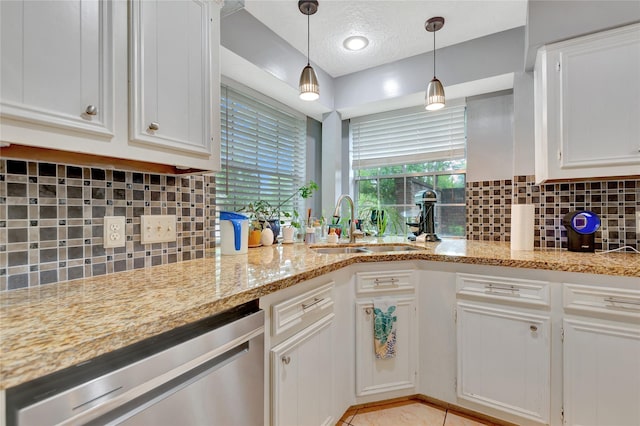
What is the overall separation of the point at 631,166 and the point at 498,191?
830 millimetres

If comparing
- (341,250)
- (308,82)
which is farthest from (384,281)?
(308,82)

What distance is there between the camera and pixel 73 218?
44.0 inches

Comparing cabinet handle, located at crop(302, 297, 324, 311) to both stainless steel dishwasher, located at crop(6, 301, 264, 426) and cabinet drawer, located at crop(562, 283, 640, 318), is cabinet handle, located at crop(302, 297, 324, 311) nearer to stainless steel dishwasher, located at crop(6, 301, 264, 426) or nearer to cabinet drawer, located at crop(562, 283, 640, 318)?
stainless steel dishwasher, located at crop(6, 301, 264, 426)

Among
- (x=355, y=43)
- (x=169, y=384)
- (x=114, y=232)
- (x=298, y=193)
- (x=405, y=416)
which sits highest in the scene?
(x=355, y=43)

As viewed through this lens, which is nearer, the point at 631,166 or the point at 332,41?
the point at 631,166

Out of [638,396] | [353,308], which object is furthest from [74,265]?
[638,396]

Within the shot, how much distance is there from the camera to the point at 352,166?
126 inches

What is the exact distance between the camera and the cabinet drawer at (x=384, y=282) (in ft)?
5.65

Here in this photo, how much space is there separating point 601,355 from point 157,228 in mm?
2080

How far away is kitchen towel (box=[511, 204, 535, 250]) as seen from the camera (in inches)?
75.2

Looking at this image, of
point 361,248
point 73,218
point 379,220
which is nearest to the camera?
point 73,218

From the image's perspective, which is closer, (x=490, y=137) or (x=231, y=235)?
(x=231, y=235)

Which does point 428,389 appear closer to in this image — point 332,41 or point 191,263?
point 191,263

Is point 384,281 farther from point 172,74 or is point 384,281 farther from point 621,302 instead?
point 172,74
